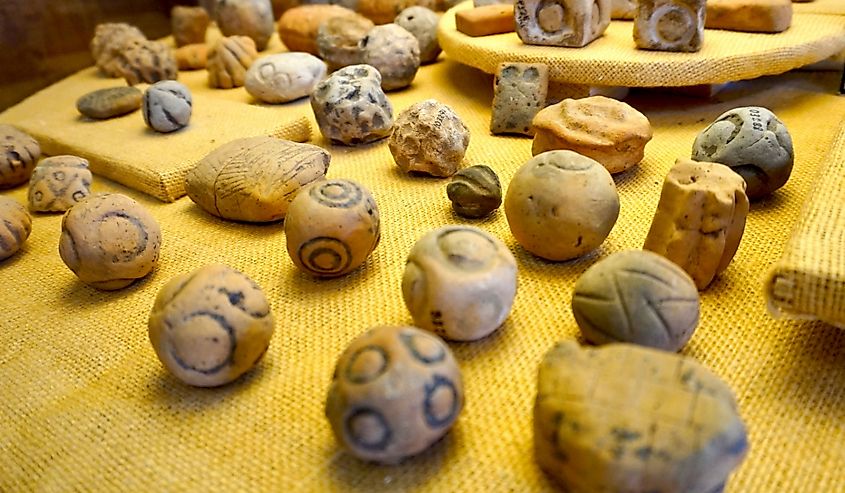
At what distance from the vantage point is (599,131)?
207 cm

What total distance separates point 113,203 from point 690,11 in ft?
6.79

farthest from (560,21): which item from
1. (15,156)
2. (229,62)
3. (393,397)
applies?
(15,156)

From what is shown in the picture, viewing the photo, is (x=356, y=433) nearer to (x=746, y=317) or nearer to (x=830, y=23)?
(x=746, y=317)

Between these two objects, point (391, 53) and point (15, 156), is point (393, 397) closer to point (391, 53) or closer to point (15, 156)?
point (15, 156)

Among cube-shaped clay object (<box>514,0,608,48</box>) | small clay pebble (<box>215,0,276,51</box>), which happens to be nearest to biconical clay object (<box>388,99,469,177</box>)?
cube-shaped clay object (<box>514,0,608,48</box>)

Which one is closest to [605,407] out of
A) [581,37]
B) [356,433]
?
[356,433]

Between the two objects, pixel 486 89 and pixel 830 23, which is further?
pixel 486 89

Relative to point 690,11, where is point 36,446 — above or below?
below

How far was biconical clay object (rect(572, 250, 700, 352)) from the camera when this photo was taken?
129cm

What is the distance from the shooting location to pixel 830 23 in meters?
2.73

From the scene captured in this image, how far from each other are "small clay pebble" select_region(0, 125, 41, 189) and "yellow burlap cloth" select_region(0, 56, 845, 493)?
466mm

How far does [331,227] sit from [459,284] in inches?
16.7

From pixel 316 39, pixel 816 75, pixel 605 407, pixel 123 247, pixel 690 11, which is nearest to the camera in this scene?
pixel 605 407

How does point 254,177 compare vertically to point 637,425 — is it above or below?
below
